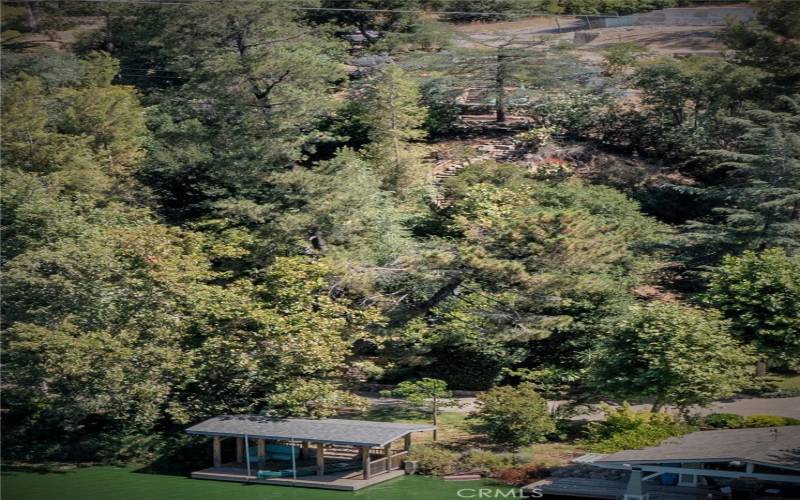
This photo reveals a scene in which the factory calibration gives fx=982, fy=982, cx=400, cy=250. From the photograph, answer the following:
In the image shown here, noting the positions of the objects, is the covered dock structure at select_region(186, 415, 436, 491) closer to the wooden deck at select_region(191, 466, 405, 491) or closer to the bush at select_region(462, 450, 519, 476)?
the wooden deck at select_region(191, 466, 405, 491)

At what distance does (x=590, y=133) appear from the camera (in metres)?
38.7

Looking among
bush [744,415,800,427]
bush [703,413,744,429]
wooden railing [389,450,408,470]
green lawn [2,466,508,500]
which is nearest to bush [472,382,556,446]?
green lawn [2,466,508,500]

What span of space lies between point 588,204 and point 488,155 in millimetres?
8285

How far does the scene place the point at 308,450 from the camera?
24391mm

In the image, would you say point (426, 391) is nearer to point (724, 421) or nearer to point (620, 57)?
point (724, 421)

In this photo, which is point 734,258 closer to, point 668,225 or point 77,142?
point 668,225

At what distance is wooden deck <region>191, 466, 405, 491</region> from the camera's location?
22453mm

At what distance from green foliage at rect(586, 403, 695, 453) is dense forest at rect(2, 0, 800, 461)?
1.94ft

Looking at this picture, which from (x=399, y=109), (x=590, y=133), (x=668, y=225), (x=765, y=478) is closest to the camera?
(x=765, y=478)

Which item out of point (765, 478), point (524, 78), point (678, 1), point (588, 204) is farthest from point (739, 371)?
point (678, 1)

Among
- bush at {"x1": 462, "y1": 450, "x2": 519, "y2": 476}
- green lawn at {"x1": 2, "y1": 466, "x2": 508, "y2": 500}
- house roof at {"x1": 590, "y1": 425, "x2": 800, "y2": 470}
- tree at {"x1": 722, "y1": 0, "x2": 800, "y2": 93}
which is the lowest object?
green lawn at {"x1": 2, "y1": 466, "x2": 508, "y2": 500}

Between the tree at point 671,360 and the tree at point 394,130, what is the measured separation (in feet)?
40.8

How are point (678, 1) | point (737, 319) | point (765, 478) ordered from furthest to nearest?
point (678, 1), point (737, 319), point (765, 478)

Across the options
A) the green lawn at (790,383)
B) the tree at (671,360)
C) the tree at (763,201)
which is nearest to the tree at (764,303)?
Result: the green lawn at (790,383)
